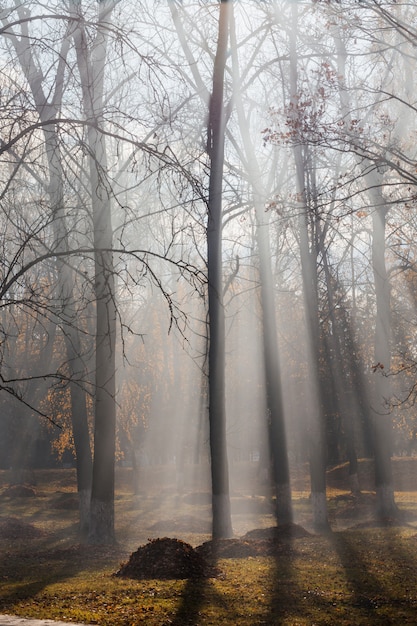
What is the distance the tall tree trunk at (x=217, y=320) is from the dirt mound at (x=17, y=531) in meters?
6.82

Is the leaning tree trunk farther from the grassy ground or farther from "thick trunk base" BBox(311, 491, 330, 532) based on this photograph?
"thick trunk base" BBox(311, 491, 330, 532)

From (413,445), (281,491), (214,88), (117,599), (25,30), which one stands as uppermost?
(25,30)

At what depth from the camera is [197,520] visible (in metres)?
24.2

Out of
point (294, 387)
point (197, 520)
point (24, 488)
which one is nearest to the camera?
point (197, 520)

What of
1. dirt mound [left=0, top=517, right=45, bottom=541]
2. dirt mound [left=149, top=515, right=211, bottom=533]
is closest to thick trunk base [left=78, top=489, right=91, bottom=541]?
dirt mound [left=0, top=517, right=45, bottom=541]

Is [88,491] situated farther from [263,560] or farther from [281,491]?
[263,560]

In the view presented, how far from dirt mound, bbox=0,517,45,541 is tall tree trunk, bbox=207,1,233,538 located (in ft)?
22.4

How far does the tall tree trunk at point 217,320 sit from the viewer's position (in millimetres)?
14938

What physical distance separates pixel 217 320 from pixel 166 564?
5.72 meters

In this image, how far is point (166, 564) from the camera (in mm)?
10773

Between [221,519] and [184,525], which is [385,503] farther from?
[221,519]

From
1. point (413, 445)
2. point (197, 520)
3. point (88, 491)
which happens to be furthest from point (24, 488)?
point (413, 445)

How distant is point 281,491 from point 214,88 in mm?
9284

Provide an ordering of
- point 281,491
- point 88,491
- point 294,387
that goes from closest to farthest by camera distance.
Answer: point 281,491
point 88,491
point 294,387
